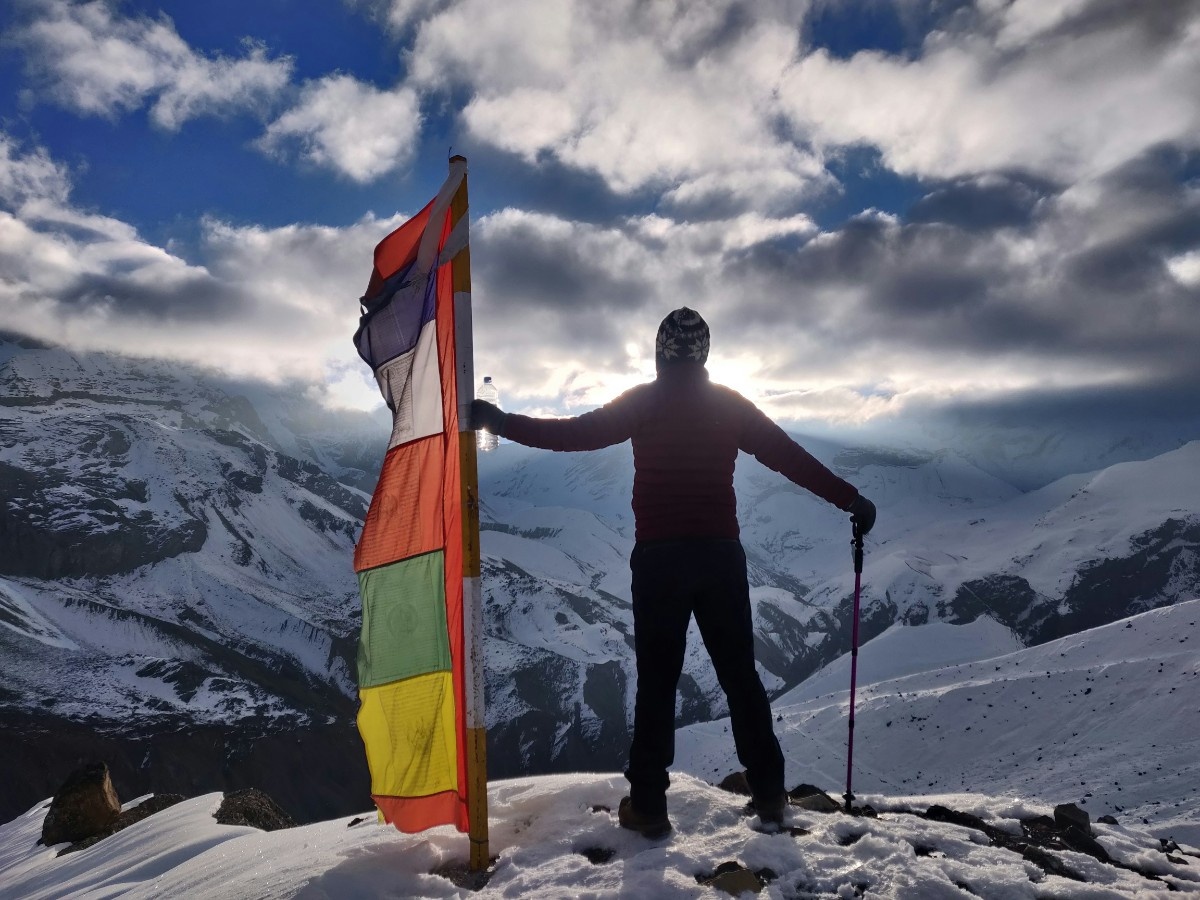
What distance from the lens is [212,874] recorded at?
19.7 ft

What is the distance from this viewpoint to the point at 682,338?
5.71 metres

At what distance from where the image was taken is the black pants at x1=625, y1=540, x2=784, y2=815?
5383 millimetres

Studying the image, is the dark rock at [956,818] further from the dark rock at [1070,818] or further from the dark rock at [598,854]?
the dark rock at [598,854]

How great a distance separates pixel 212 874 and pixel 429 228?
223 inches

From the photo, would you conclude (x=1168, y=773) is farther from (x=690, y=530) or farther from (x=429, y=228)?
(x=429, y=228)

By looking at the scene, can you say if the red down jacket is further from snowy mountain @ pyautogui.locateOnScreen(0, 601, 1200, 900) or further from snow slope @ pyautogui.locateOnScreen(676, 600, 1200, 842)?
snow slope @ pyautogui.locateOnScreen(676, 600, 1200, 842)

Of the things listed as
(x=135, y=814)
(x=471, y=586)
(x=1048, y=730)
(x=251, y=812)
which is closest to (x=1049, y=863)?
(x=471, y=586)

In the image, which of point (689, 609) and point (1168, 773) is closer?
point (689, 609)

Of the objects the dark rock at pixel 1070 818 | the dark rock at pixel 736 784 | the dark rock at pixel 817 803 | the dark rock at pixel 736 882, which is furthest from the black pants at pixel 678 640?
the dark rock at pixel 1070 818

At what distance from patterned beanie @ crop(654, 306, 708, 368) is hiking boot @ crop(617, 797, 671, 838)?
138 inches

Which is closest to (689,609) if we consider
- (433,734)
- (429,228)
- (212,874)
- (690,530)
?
(690,530)

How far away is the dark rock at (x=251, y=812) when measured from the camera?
1007 cm

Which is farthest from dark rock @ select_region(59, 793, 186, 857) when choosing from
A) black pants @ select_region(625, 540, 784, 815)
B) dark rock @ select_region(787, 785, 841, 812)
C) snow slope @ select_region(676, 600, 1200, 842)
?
snow slope @ select_region(676, 600, 1200, 842)

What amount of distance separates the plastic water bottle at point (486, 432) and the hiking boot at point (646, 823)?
9.93 ft
